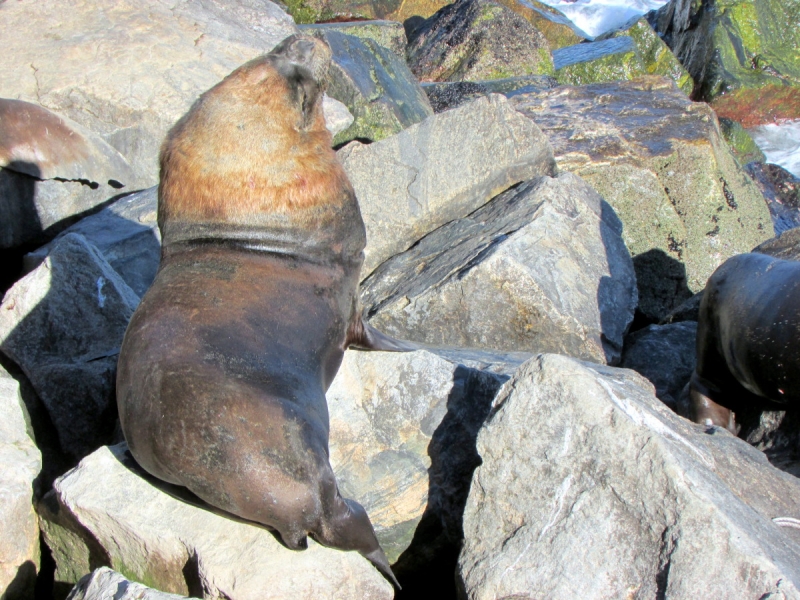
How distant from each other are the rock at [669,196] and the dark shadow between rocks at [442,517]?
320cm

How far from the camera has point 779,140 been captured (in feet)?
46.0

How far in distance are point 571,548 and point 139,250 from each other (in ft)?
11.9

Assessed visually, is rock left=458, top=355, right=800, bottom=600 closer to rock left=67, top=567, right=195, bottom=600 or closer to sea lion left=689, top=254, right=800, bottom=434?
rock left=67, top=567, right=195, bottom=600

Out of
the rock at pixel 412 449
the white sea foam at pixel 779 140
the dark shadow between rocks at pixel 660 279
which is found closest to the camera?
the rock at pixel 412 449

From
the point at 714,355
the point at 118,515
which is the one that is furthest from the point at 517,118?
the point at 118,515

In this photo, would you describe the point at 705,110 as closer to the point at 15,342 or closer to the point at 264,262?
the point at 264,262

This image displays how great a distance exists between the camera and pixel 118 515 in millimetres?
2842

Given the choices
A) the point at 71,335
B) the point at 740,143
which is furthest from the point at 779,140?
the point at 71,335

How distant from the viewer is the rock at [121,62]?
7.00 meters

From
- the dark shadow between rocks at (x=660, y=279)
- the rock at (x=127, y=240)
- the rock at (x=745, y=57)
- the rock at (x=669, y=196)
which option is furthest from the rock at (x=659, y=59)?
the rock at (x=127, y=240)

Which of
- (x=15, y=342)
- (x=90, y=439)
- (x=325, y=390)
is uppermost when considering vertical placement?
(x=325, y=390)

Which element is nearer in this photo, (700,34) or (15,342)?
(15,342)

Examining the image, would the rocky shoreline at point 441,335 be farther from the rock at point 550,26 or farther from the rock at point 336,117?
the rock at point 550,26

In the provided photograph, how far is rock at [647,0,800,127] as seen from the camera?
13297 millimetres
